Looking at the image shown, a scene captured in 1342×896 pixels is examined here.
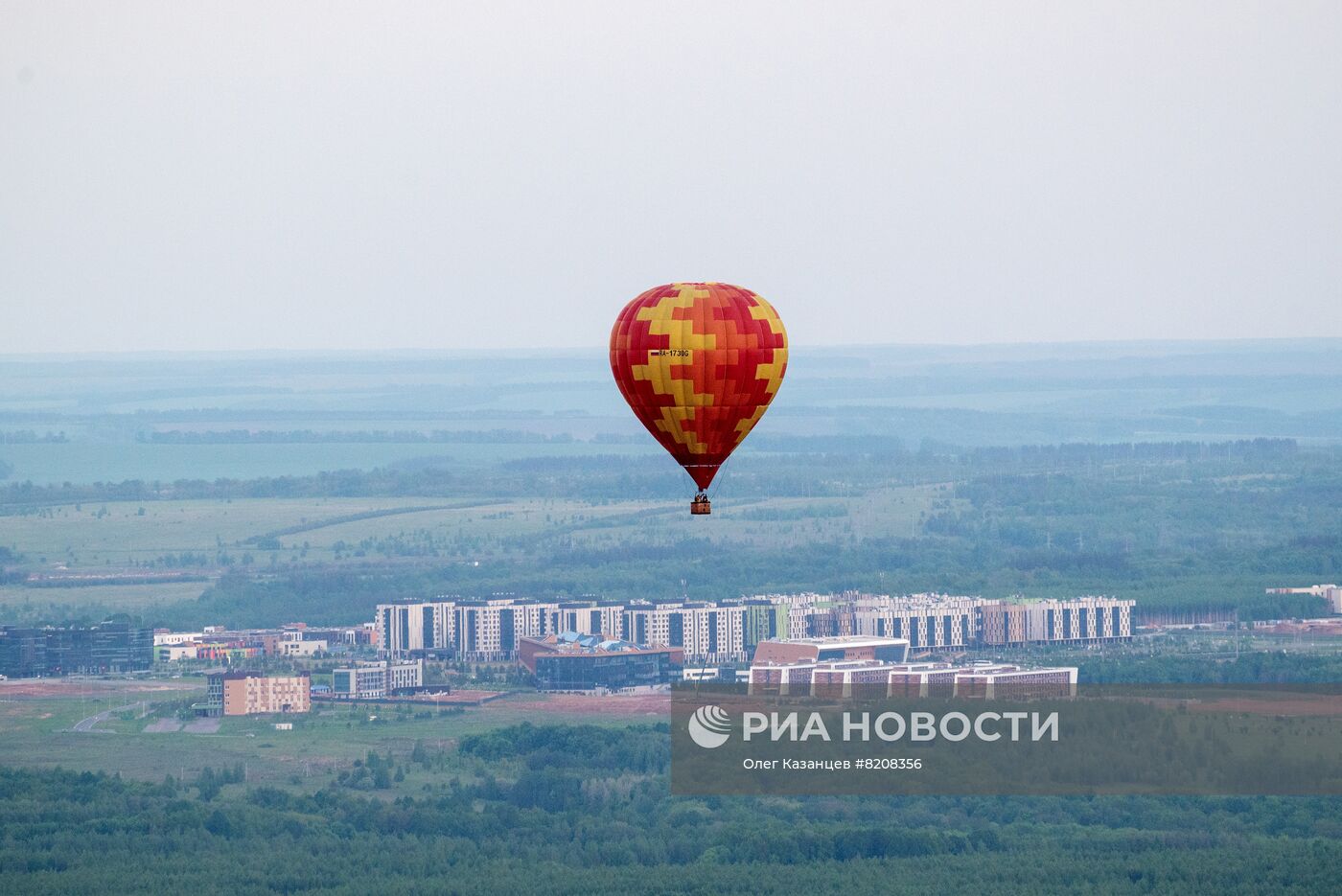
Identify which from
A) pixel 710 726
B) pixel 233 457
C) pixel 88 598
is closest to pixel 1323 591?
pixel 710 726

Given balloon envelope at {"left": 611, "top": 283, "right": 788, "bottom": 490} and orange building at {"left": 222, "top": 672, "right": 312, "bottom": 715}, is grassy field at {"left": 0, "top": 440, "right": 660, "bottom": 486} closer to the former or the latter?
orange building at {"left": 222, "top": 672, "right": 312, "bottom": 715}

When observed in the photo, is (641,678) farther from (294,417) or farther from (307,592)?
(294,417)

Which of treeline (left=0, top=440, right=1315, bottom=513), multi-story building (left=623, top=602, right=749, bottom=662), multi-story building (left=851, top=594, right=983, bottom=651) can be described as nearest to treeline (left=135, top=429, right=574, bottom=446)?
treeline (left=0, top=440, right=1315, bottom=513)

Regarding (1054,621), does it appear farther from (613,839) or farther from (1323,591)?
(613,839)

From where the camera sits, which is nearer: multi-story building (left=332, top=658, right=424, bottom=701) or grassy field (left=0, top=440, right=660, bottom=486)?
multi-story building (left=332, top=658, right=424, bottom=701)

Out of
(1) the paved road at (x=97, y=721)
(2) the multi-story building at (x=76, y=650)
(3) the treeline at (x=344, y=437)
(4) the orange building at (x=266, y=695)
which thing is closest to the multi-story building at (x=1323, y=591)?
(4) the orange building at (x=266, y=695)

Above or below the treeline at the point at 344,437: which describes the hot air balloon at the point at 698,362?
above

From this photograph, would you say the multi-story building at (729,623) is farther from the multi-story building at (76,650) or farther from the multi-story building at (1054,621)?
the multi-story building at (76,650)
